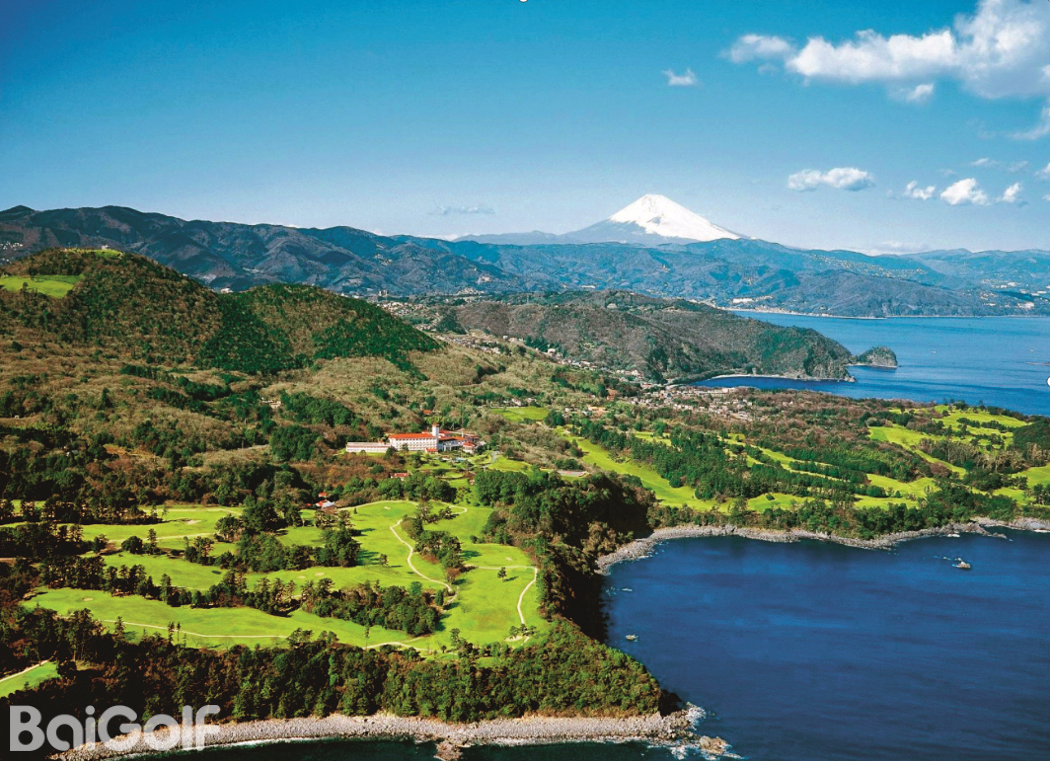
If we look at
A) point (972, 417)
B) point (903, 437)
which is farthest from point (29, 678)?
point (972, 417)

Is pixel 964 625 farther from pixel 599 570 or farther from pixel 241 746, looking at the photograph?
pixel 241 746

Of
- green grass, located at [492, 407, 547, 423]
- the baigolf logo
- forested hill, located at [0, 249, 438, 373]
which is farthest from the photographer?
green grass, located at [492, 407, 547, 423]

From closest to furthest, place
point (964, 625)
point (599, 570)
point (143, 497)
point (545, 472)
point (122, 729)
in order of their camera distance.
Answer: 1. point (122, 729)
2. point (964, 625)
3. point (143, 497)
4. point (599, 570)
5. point (545, 472)

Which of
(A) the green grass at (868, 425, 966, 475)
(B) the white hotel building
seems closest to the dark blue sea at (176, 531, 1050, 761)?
(B) the white hotel building

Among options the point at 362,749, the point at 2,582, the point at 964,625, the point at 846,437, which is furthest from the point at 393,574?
the point at 846,437

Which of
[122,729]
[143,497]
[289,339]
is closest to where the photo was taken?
[122,729]

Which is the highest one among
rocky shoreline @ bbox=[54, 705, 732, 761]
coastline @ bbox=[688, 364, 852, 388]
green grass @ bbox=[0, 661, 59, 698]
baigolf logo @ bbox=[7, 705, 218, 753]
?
coastline @ bbox=[688, 364, 852, 388]

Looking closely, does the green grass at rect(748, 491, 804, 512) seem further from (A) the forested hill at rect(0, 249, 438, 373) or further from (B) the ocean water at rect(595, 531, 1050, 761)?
(A) the forested hill at rect(0, 249, 438, 373)
